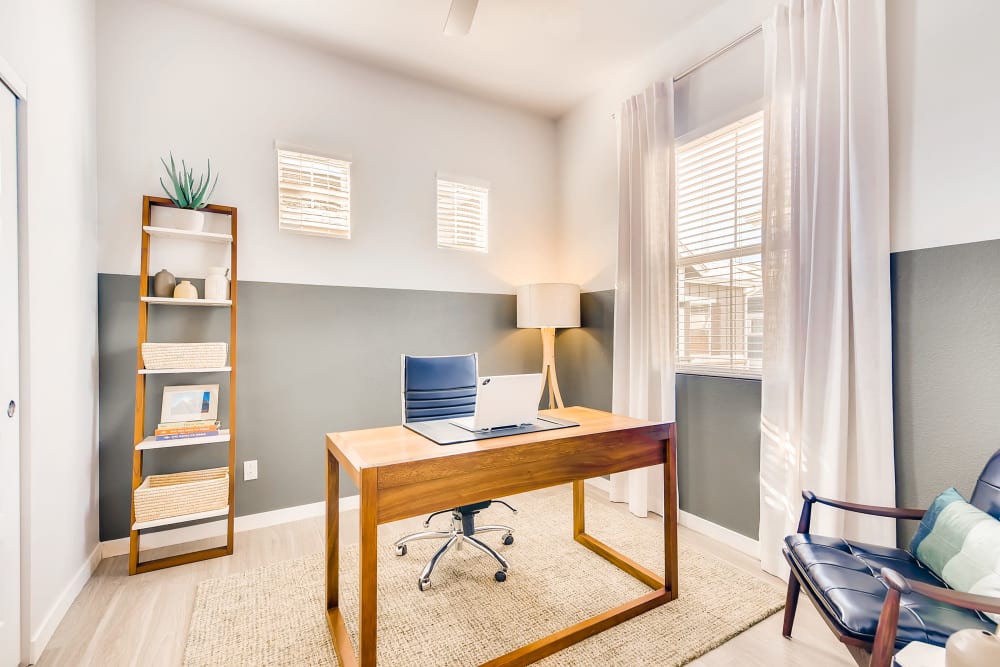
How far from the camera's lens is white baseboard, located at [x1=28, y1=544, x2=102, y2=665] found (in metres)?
1.67

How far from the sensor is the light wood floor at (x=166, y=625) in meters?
1.68

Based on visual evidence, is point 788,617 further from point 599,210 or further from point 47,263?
point 47,263

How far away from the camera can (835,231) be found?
2.03 m

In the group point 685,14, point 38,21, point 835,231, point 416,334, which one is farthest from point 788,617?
point 38,21

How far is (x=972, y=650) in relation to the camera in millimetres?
673

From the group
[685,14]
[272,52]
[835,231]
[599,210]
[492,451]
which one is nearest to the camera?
[492,451]

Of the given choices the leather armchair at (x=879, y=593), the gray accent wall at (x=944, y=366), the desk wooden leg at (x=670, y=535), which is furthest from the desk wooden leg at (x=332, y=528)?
the gray accent wall at (x=944, y=366)

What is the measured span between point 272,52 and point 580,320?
285 cm

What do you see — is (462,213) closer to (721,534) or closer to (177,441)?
(177,441)

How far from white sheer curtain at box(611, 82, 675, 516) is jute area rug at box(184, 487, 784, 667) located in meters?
0.79

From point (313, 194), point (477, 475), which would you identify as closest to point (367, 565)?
point (477, 475)

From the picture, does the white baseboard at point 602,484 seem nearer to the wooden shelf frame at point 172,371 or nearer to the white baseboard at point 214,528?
the white baseboard at point 214,528

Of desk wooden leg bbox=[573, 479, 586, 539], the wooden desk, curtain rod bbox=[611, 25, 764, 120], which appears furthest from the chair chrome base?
curtain rod bbox=[611, 25, 764, 120]

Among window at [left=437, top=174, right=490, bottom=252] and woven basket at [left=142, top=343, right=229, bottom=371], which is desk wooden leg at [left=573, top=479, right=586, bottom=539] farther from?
woven basket at [left=142, top=343, right=229, bottom=371]
